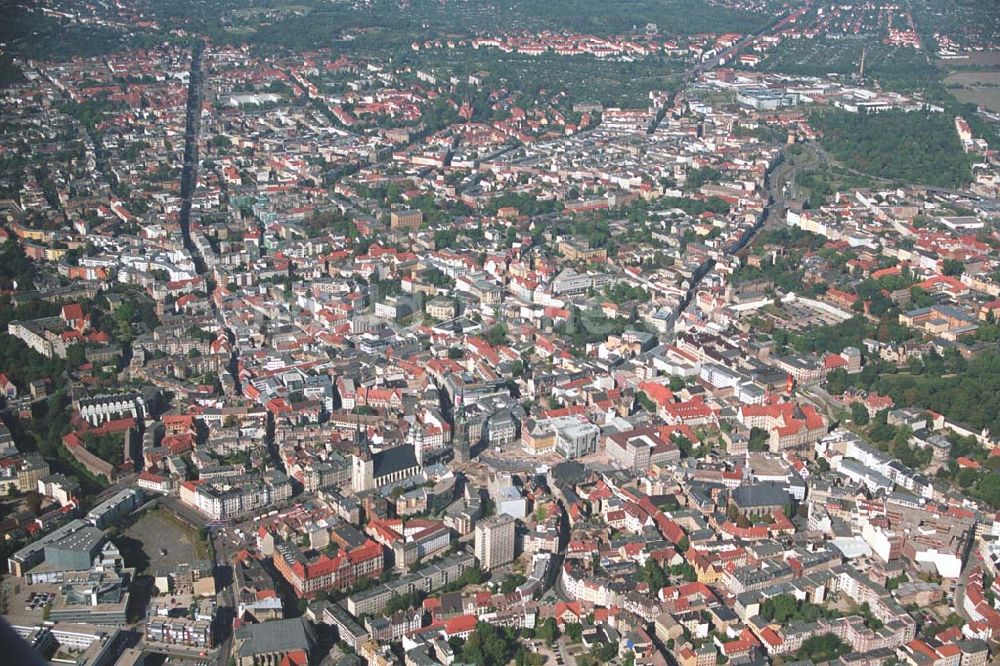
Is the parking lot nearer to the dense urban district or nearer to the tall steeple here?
the dense urban district

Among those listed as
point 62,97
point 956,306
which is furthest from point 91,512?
point 62,97

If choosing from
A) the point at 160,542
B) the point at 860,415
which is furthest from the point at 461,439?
the point at 860,415

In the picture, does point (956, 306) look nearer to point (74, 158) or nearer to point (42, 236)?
point (42, 236)

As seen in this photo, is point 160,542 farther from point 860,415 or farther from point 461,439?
point 860,415

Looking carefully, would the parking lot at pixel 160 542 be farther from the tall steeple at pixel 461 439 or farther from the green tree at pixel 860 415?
the green tree at pixel 860 415

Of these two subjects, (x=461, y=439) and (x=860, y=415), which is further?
(x=860, y=415)

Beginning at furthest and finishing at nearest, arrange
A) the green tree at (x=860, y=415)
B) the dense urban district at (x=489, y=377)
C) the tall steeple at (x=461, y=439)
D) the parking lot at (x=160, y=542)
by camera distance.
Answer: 1. the green tree at (x=860, y=415)
2. the tall steeple at (x=461, y=439)
3. the parking lot at (x=160, y=542)
4. the dense urban district at (x=489, y=377)

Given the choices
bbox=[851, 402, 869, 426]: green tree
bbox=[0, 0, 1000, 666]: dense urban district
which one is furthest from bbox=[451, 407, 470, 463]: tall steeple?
bbox=[851, 402, 869, 426]: green tree

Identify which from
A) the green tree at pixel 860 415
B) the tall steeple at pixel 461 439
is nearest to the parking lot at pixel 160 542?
the tall steeple at pixel 461 439

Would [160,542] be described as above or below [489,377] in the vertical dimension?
below
